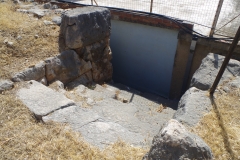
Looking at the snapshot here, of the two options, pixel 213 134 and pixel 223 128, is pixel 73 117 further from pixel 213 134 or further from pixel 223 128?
pixel 223 128

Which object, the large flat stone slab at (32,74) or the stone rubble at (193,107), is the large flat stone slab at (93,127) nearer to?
the stone rubble at (193,107)

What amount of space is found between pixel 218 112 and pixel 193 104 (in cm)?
35

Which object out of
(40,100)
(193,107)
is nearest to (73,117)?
(40,100)

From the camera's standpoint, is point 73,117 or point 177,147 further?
point 73,117

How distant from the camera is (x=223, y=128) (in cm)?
288

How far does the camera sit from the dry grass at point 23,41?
4.16m

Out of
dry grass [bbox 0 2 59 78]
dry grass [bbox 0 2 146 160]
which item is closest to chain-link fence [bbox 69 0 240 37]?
dry grass [bbox 0 2 59 78]

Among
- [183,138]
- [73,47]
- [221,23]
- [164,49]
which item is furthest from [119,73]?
[183,138]

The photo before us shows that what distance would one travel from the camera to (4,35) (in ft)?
14.9

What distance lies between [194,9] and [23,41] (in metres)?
5.56

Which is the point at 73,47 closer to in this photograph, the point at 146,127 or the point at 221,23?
the point at 146,127

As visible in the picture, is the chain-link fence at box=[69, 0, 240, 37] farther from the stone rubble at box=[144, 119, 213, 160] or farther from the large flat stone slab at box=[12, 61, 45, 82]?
the stone rubble at box=[144, 119, 213, 160]

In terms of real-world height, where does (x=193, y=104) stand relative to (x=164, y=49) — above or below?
above

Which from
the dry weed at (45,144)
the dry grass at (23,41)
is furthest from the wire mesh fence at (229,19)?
the dry weed at (45,144)
